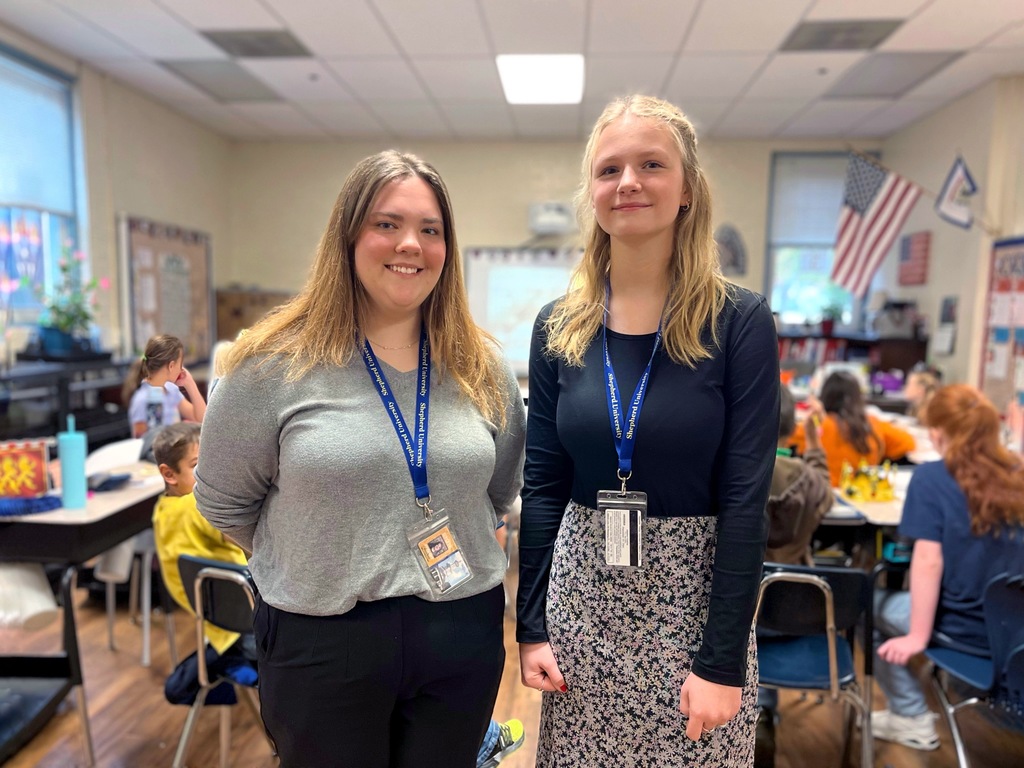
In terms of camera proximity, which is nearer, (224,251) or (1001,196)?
(1001,196)

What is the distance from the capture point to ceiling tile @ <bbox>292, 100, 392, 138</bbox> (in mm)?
5723

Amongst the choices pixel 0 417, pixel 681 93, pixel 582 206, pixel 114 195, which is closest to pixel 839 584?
pixel 582 206

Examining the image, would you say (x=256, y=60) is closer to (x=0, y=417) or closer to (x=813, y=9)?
(x=0, y=417)

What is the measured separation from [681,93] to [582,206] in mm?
4653

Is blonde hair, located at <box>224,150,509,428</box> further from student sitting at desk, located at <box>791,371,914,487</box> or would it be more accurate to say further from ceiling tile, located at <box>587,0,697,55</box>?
ceiling tile, located at <box>587,0,697,55</box>

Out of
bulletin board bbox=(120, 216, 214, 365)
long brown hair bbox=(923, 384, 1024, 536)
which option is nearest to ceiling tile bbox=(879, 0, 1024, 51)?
long brown hair bbox=(923, 384, 1024, 536)

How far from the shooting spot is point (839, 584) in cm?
187

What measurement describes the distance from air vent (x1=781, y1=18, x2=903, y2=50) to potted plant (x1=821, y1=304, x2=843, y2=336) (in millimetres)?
2738

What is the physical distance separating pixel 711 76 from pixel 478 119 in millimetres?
2185

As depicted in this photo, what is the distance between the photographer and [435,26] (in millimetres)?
4016

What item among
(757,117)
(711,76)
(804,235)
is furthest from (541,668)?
(804,235)

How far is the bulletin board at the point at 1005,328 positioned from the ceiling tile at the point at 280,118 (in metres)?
5.74

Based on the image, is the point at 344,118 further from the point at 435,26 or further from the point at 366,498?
the point at 366,498

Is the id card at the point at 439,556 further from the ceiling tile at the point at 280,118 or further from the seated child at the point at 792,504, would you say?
the ceiling tile at the point at 280,118
